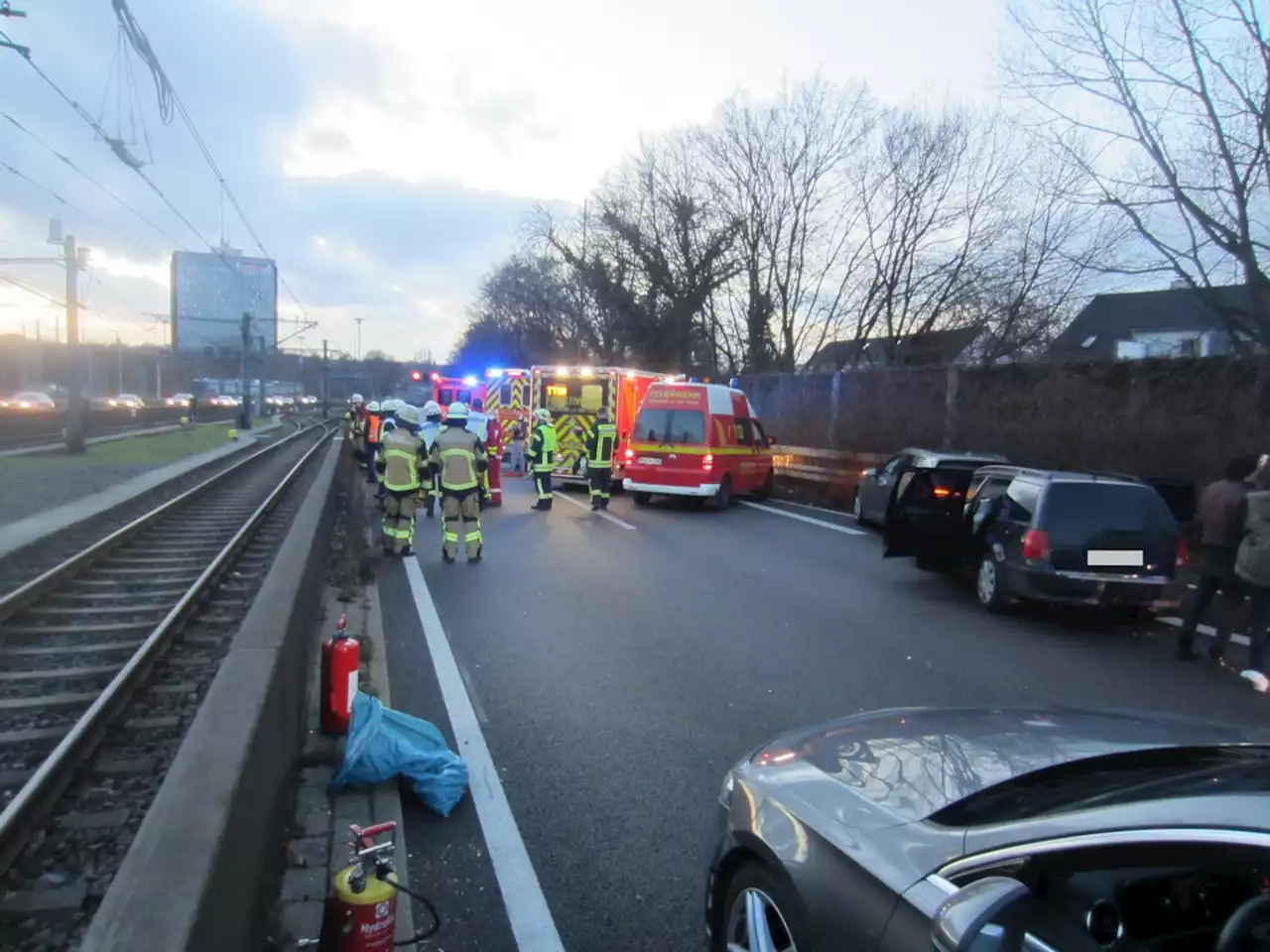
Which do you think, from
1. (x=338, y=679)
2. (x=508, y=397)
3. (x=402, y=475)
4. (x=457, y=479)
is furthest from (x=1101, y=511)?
(x=508, y=397)

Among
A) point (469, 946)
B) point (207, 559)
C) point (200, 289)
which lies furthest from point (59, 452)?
point (200, 289)

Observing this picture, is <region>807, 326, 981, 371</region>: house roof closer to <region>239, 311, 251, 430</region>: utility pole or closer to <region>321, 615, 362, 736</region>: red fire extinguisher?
<region>321, 615, 362, 736</region>: red fire extinguisher

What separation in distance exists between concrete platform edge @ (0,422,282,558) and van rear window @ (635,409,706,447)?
9.03 metres

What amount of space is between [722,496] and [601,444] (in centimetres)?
272

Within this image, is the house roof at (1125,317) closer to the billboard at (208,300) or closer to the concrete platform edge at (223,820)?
the concrete platform edge at (223,820)

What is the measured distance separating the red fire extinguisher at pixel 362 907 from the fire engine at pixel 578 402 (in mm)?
18192

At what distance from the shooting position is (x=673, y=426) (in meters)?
18.5

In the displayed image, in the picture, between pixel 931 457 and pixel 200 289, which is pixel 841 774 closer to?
pixel 931 457

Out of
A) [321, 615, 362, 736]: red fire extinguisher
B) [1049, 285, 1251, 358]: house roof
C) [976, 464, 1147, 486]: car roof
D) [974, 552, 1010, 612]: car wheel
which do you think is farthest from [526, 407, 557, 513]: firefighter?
[1049, 285, 1251, 358]: house roof

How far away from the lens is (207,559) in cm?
1187

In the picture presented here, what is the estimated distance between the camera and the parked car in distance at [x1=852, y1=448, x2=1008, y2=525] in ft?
42.7

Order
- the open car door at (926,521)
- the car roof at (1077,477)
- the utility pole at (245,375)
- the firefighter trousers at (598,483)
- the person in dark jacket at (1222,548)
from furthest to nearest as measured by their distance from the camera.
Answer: the utility pole at (245,375) → the firefighter trousers at (598,483) → the open car door at (926,521) → the car roof at (1077,477) → the person in dark jacket at (1222,548)

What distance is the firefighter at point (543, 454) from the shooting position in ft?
56.3

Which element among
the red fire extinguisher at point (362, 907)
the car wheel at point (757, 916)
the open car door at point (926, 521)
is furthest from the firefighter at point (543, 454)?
the car wheel at point (757, 916)
